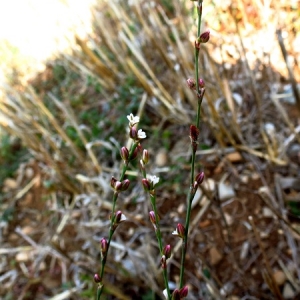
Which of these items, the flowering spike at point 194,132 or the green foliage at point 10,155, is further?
the green foliage at point 10,155

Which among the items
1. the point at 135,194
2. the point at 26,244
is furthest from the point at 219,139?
the point at 26,244

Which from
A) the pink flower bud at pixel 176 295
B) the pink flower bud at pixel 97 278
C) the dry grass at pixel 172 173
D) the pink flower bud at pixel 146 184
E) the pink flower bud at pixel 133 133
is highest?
the dry grass at pixel 172 173

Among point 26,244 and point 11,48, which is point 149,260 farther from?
point 11,48

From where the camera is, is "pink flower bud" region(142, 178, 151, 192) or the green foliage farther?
the green foliage

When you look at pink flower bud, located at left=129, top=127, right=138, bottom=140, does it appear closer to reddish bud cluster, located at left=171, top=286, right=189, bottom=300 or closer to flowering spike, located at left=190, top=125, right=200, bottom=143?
flowering spike, located at left=190, top=125, right=200, bottom=143

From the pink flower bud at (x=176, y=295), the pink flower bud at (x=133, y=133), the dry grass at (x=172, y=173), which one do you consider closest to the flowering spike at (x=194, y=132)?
the pink flower bud at (x=133, y=133)

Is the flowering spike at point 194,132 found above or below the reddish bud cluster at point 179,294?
above

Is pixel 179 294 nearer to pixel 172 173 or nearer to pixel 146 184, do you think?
pixel 146 184

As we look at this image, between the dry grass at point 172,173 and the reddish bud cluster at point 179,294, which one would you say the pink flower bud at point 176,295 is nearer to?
the reddish bud cluster at point 179,294

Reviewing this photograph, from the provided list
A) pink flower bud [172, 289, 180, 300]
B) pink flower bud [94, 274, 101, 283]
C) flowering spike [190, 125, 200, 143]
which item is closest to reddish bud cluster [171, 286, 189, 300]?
pink flower bud [172, 289, 180, 300]
